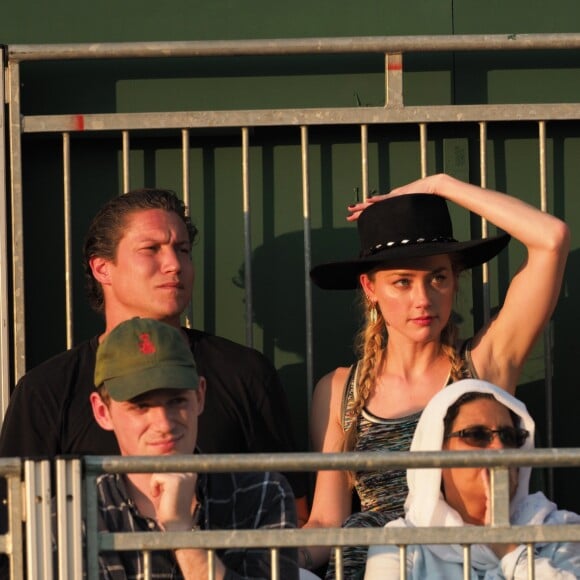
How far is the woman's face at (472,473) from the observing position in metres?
4.30

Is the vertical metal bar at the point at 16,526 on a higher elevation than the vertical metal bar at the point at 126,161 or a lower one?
lower

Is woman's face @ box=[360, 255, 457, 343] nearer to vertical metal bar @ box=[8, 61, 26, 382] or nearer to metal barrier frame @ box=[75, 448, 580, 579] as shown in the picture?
vertical metal bar @ box=[8, 61, 26, 382]

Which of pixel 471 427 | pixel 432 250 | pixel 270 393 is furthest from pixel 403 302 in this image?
pixel 471 427

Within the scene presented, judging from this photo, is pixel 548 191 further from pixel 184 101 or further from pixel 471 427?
pixel 471 427

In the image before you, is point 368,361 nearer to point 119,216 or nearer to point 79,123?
point 119,216

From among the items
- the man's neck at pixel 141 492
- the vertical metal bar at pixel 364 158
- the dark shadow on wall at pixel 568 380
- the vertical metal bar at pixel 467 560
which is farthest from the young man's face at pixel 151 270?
the vertical metal bar at pixel 467 560

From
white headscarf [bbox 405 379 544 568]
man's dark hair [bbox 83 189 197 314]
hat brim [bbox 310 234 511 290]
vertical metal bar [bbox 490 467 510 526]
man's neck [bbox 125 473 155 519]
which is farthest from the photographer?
man's dark hair [bbox 83 189 197 314]

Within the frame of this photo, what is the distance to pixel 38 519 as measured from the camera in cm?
346

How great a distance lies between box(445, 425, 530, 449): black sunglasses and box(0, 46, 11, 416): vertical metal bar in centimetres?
187

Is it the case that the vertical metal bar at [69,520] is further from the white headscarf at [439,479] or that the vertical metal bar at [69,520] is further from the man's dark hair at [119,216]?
the man's dark hair at [119,216]

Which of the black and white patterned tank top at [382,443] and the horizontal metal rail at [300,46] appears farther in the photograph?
the horizontal metal rail at [300,46]

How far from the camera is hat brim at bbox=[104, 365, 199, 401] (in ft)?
13.0

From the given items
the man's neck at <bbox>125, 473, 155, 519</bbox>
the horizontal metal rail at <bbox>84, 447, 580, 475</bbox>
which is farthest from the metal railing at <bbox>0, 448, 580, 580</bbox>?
the man's neck at <bbox>125, 473, 155, 519</bbox>

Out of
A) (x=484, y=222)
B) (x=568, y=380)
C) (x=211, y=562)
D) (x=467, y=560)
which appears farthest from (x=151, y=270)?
(x=467, y=560)
